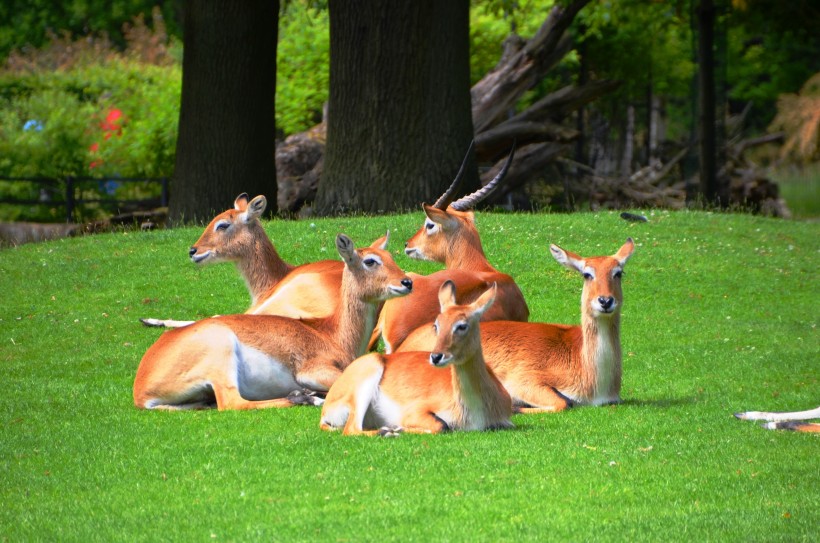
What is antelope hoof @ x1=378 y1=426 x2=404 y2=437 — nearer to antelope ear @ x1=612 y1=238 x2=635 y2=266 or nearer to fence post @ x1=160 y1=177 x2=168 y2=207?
antelope ear @ x1=612 y1=238 x2=635 y2=266

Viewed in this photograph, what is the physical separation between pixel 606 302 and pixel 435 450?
1890 mm

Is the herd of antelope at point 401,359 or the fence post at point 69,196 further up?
the fence post at point 69,196

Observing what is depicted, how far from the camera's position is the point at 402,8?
1647 centimetres

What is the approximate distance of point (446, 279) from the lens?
1048 cm

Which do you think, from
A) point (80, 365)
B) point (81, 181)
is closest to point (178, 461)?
point (80, 365)

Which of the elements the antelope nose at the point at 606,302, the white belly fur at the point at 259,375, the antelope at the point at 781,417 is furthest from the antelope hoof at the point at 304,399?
the antelope at the point at 781,417

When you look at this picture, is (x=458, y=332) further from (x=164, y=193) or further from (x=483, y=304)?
(x=164, y=193)

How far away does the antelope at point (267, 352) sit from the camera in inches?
342

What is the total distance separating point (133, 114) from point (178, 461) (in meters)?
20.6

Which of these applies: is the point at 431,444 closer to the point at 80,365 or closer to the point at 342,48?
the point at 80,365

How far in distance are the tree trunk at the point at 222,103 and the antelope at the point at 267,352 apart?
26.2 ft

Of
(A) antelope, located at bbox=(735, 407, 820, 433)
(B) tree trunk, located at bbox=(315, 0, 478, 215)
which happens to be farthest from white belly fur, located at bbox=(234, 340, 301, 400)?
(B) tree trunk, located at bbox=(315, 0, 478, 215)

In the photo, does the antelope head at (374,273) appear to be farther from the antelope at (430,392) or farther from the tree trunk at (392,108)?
the tree trunk at (392,108)

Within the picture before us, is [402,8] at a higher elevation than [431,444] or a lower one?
higher
